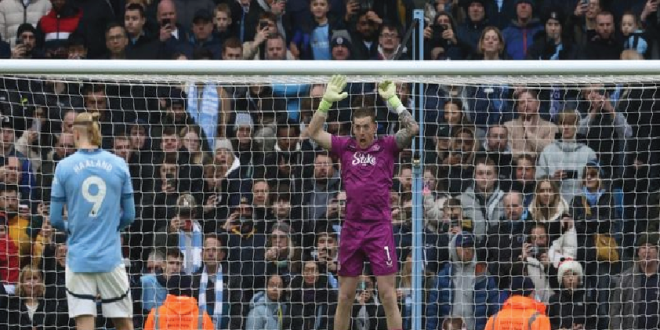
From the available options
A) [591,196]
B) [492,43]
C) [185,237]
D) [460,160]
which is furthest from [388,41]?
[185,237]

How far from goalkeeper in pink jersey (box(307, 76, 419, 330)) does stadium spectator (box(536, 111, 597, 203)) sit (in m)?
1.90

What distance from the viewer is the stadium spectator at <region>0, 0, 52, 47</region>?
15516mm

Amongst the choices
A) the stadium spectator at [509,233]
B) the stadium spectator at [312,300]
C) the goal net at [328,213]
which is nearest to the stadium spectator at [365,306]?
the goal net at [328,213]

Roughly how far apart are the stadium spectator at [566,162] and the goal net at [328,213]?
1cm

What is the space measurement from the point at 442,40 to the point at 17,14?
4079mm

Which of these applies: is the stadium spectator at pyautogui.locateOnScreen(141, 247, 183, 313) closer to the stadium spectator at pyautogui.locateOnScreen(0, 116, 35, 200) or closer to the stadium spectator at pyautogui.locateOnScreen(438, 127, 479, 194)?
the stadium spectator at pyautogui.locateOnScreen(0, 116, 35, 200)

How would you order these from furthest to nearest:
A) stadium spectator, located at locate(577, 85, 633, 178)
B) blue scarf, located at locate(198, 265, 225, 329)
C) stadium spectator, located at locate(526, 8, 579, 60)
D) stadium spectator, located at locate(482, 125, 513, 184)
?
1. stadium spectator, located at locate(526, 8, 579, 60)
2. stadium spectator, located at locate(577, 85, 633, 178)
3. stadium spectator, located at locate(482, 125, 513, 184)
4. blue scarf, located at locate(198, 265, 225, 329)

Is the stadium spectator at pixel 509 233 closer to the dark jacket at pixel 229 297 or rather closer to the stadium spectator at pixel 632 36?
the dark jacket at pixel 229 297

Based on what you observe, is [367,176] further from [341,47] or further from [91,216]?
[341,47]

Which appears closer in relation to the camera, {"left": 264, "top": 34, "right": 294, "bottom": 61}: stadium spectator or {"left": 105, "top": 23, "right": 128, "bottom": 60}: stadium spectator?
{"left": 264, "top": 34, "right": 294, "bottom": 61}: stadium spectator

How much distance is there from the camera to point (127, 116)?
47.4 feet

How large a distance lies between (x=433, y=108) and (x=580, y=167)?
140 centimetres

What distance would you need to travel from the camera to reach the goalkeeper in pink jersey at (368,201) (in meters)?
12.0

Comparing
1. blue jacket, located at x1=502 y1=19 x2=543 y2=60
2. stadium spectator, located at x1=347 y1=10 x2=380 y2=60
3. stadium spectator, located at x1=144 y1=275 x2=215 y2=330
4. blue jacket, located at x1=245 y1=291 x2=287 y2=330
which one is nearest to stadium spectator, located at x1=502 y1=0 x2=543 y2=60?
blue jacket, located at x1=502 y1=19 x2=543 y2=60
